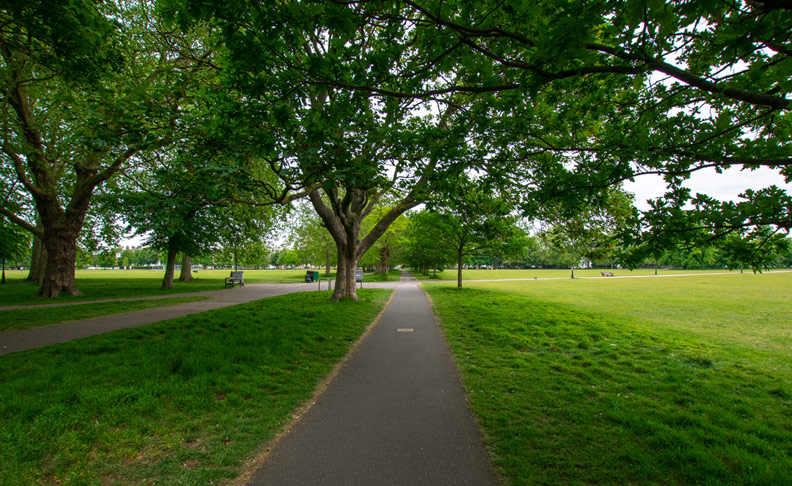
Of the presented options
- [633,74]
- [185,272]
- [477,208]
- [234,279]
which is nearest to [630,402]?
[633,74]

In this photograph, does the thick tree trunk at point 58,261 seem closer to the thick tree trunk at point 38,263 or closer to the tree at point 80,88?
the tree at point 80,88

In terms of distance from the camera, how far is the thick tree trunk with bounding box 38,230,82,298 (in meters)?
14.4

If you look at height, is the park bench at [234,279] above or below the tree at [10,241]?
below

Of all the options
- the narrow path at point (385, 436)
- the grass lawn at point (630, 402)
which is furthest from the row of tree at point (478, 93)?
the narrow path at point (385, 436)

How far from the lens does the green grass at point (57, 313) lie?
28.3 feet

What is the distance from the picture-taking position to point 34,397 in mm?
3838

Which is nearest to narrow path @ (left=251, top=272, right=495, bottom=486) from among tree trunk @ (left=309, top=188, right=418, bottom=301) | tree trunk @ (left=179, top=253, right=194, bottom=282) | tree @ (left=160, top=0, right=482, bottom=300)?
tree @ (left=160, top=0, right=482, bottom=300)

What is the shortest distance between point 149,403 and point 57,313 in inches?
393

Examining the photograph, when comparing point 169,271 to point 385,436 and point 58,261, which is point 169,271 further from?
point 385,436

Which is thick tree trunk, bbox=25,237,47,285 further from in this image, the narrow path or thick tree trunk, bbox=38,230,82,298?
the narrow path

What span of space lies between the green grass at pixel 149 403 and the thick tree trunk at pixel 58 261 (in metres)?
11.6

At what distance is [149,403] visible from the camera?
387 centimetres

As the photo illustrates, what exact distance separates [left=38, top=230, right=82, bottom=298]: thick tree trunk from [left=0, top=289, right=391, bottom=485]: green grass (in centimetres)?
1160

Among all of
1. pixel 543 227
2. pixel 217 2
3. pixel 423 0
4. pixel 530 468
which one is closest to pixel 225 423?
pixel 530 468
